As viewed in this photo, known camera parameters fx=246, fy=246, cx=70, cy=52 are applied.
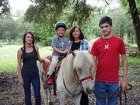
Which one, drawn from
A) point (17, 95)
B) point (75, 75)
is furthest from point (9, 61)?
point (75, 75)

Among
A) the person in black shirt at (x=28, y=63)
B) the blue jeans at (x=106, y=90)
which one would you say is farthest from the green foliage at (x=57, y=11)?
the blue jeans at (x=106, y=90)

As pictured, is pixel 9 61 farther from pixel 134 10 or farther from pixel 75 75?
pixel 75 75

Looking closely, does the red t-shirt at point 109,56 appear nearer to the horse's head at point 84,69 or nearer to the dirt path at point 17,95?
the horse's head at point 84,69

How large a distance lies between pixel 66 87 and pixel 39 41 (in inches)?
1832

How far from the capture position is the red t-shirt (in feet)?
11.3

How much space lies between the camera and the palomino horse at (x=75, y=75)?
3.61 meters

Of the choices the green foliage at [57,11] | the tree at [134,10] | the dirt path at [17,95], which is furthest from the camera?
the green foliage at [57,11]

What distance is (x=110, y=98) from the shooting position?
3.52 meters

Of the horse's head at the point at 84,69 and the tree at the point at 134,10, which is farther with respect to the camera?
the tree at the point at 134,10

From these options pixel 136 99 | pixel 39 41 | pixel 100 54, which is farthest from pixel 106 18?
pixel 39 41

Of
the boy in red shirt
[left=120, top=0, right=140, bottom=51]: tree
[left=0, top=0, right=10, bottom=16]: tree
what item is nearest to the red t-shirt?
the boy in red shirt

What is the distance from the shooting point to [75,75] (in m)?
3.95

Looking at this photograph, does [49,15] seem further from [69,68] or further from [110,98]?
[110,98]

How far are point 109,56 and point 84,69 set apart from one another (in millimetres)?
434
